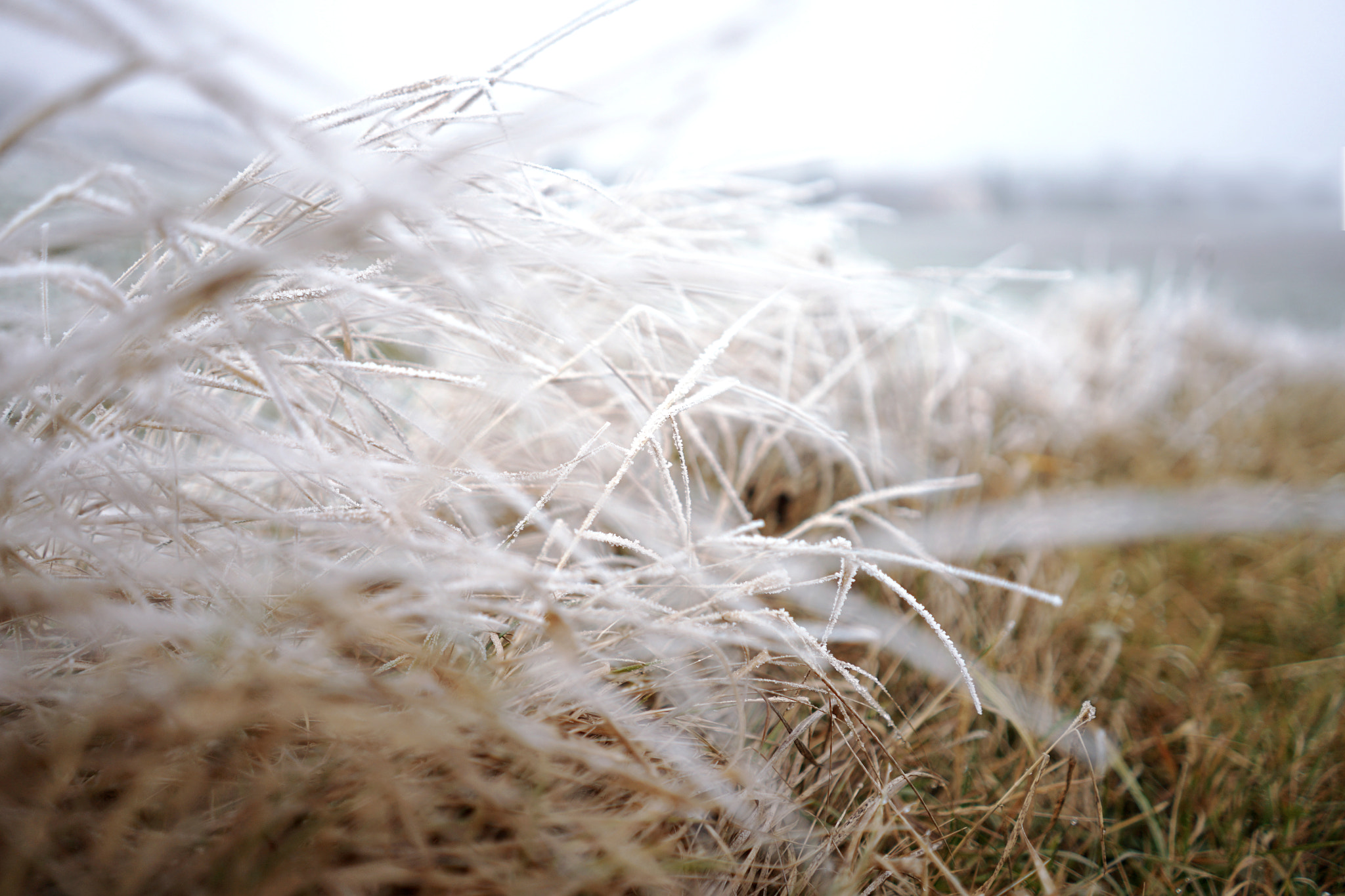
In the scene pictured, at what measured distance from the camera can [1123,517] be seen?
3.15 ft

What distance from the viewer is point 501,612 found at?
0.41 meters

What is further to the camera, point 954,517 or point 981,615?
point 954,517

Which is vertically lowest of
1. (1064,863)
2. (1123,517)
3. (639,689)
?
(1123,517)

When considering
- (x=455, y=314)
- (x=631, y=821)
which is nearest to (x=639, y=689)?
(x=631, y=821)

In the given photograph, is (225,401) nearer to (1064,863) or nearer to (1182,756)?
(1064,863)

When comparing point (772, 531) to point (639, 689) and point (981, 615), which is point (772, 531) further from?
point (639, 689)

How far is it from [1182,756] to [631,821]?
563mm

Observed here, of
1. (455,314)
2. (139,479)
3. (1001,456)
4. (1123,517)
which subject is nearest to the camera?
(139,479)

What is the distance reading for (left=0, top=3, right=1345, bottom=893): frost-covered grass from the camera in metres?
0.29

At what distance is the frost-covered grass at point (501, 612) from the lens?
286 mm

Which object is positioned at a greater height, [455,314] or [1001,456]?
[455,314]

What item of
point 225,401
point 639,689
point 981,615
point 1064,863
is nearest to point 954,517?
point 981,615

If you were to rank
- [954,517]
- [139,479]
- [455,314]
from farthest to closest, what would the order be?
[954,517] → [455,314] → [139,479]

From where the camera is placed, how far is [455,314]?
1.72 ft
